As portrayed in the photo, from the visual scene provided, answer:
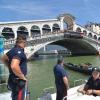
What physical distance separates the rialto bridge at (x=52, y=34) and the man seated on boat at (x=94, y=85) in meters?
35.4

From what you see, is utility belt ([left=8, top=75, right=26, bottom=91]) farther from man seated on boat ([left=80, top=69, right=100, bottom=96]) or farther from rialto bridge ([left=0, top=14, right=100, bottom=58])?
rialto bridge ([left=0, top=14, right=100, bottom=58])

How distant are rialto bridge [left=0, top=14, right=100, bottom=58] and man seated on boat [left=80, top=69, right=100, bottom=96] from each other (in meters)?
35.4

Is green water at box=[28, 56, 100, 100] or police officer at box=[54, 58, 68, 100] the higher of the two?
police officer at box=[54, 58, 68, 100]

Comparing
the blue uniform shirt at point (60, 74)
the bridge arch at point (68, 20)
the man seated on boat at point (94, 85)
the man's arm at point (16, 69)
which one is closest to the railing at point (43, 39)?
the bridge arch at point (68, 20)

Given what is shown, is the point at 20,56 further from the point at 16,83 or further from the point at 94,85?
the point at 94,85

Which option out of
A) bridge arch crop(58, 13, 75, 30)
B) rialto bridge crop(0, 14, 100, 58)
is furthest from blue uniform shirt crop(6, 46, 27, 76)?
bridge arch crop(58, 13, 75, 30)

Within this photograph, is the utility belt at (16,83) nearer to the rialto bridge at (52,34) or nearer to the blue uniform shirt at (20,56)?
the blue uniform shirt at (20,56)

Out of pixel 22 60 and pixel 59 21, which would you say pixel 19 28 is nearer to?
pixel 59 21

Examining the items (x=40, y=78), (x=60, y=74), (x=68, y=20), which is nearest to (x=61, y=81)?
(x=60, y=74)

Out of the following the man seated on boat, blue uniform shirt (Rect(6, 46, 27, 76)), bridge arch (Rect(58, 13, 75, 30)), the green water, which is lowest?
the green water

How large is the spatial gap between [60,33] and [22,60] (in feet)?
153

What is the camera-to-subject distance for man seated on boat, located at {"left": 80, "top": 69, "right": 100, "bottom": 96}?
6134 mm

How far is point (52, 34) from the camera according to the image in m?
49.9

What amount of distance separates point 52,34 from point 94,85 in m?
43.7
